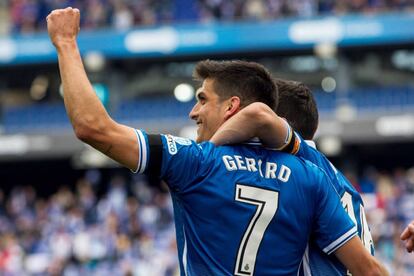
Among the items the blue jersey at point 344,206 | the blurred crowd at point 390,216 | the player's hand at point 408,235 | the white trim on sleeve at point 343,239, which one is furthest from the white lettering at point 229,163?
the blurred crowd at point 390,216

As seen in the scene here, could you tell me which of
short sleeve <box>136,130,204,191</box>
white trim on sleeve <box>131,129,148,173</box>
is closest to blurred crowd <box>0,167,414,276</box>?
short sleeve <box>136,130,204,191</box>

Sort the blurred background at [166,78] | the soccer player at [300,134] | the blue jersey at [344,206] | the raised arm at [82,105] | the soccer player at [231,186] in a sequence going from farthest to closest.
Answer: the blurred background at [166,78] → the blue jersey at [344,206] → the soccer player at [300,134] → the soccer player at [231,186] → the raised arm at [82,105]

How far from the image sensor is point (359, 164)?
86.8ft

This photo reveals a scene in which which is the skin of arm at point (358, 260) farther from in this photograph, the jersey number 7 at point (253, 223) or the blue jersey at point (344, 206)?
the jersey number 7 at point (253, 223)

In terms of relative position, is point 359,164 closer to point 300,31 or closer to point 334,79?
point 334,79

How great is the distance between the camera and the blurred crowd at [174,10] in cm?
2427

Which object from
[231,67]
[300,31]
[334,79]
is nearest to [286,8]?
[300,31]

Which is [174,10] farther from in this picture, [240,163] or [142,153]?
[142,153]

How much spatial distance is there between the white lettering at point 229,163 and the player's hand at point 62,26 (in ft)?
2.37

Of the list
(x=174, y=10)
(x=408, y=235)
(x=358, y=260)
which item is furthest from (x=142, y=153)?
(x=174, y=10)

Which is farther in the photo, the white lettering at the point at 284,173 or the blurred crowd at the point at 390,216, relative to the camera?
the blurred crowd at the point at 390,216

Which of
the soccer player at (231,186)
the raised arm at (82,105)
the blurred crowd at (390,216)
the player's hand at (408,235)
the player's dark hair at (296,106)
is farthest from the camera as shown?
the blurred crowd at (390,216)

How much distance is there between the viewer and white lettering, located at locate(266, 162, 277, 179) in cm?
355

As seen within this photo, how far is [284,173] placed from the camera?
3.59 m
